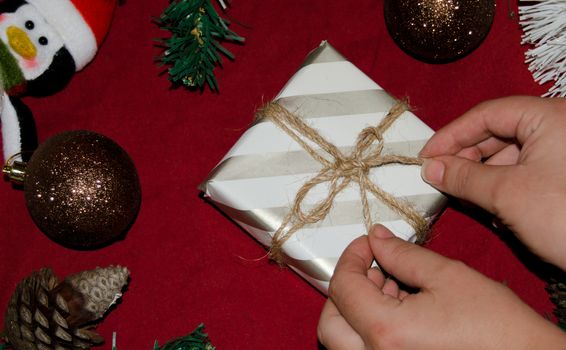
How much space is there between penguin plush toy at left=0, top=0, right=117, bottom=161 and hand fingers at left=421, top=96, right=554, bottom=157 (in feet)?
2.64

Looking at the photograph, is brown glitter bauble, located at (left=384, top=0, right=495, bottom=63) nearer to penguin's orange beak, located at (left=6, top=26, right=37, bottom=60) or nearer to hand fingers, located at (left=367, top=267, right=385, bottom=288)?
hand fingers, located at (left=367, top=267, right=385, bottom=288)

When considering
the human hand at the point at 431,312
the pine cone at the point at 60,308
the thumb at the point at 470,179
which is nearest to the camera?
the human hand at the point at 431,312

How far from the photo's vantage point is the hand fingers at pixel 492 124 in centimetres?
120

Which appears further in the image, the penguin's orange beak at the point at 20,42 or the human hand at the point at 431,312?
the penguin's orange beak at the point at 20,42

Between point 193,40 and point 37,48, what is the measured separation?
0.35 meters

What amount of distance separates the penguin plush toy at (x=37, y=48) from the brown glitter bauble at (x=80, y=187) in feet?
0.55

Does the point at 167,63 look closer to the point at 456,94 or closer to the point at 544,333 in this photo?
the point at 456,94

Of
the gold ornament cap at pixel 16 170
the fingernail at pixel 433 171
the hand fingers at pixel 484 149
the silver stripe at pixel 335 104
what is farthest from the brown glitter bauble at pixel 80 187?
the hand fingers at pixel 484 149

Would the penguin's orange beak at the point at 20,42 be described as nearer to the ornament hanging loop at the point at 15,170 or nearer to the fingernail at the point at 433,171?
the ornament hanging loop at the point at 15,170

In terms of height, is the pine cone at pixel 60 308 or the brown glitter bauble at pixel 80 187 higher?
the brown glitter bauble at pixel 80 187

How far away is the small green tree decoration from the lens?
Result: 1363 mm

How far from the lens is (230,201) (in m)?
1.30

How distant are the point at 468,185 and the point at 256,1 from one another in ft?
2.46

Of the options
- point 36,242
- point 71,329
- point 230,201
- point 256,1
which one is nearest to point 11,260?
point 36,242
